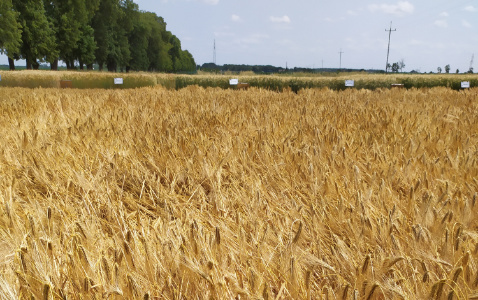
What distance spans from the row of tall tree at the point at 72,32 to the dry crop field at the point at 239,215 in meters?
26.6

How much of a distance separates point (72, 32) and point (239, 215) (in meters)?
37.2

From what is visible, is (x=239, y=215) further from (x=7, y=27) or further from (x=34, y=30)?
(x=34, y=30)

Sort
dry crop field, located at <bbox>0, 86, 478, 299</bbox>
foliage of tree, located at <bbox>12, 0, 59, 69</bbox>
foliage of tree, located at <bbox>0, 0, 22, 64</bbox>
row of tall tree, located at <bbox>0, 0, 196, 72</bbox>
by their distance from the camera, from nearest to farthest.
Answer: dry crop field, located at <bbox>0, 86, 478, 299</bbox>
foliage of tree, located at <bbox>0, 0, 22, 64</bbox>
row of tall tree, located at <bbox>0, 0, 196, 72</bbox>
foliage of tree, located at <bbox>12, 0, 59, 69</bbox>

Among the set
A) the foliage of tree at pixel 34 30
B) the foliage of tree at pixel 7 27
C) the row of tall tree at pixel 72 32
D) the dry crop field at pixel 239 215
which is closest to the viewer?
the dry crop field at pixel 239 215

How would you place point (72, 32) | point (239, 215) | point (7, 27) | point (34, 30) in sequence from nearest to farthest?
point (239, 215) → point (7, 27) → point (34, 30) → point (72, 32)

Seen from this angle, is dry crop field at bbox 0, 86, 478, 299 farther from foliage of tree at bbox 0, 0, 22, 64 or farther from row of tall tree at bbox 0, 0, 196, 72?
row of tall tree at bbox 0, 0, 196, 72

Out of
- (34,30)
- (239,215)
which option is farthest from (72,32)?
(239,215)

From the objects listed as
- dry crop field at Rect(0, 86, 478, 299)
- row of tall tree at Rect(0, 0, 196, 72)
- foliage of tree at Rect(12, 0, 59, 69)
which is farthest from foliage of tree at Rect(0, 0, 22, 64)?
dry crop field at Rect(0, 86, 478, 299)

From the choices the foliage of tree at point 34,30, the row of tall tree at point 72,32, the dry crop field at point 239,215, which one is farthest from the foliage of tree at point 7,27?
the dry crop field at point 239,215

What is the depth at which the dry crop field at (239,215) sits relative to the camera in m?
0.81

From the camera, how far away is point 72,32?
33500 mm

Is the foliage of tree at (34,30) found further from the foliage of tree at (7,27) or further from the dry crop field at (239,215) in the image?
the dry crop field at (239,215)

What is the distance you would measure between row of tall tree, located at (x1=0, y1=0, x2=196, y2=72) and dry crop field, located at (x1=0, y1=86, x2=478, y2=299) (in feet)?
87.2

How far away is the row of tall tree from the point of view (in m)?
27.2
